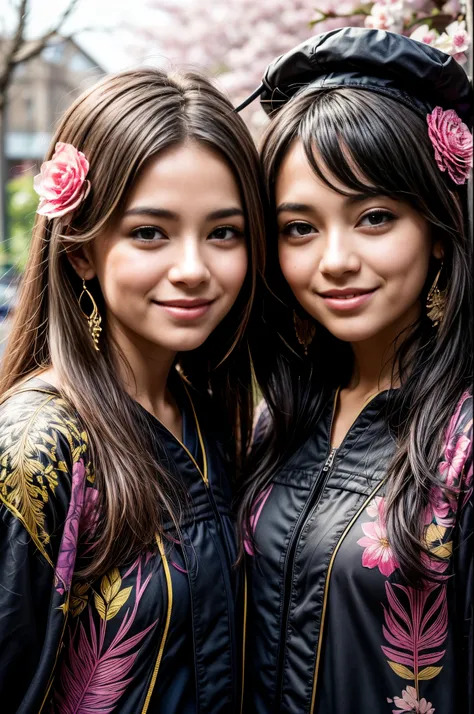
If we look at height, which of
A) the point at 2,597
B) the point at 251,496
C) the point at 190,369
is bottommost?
the point at 2,597

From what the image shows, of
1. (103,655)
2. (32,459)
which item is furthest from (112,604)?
(32,459)

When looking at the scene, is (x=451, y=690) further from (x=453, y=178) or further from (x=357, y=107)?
(x=357, y=107)

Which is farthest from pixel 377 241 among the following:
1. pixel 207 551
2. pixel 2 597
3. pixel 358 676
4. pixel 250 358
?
pixel 2 597

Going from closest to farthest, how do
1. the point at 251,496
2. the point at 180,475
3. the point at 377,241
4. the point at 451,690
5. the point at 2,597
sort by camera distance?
the point at 2,597 < the point at 451,690 < the point at 377,241 < the point at 180,475 < the point at 251,496

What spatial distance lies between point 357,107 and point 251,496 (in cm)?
110

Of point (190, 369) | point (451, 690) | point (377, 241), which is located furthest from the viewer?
point (190, 369)

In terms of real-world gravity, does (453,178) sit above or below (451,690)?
above

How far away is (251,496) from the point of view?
7.54 ft

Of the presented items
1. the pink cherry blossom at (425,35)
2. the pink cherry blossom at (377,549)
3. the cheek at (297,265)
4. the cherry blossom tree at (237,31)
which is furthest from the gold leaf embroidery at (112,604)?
the cherry blossom tree at (237,31)

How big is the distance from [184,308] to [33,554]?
2.29 ft

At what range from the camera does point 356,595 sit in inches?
74.7

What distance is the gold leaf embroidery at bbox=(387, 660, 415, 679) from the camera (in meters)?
1.86

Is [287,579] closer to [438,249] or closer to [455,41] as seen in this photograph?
[438,249]

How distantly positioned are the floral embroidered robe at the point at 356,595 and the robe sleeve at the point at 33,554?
60cm
